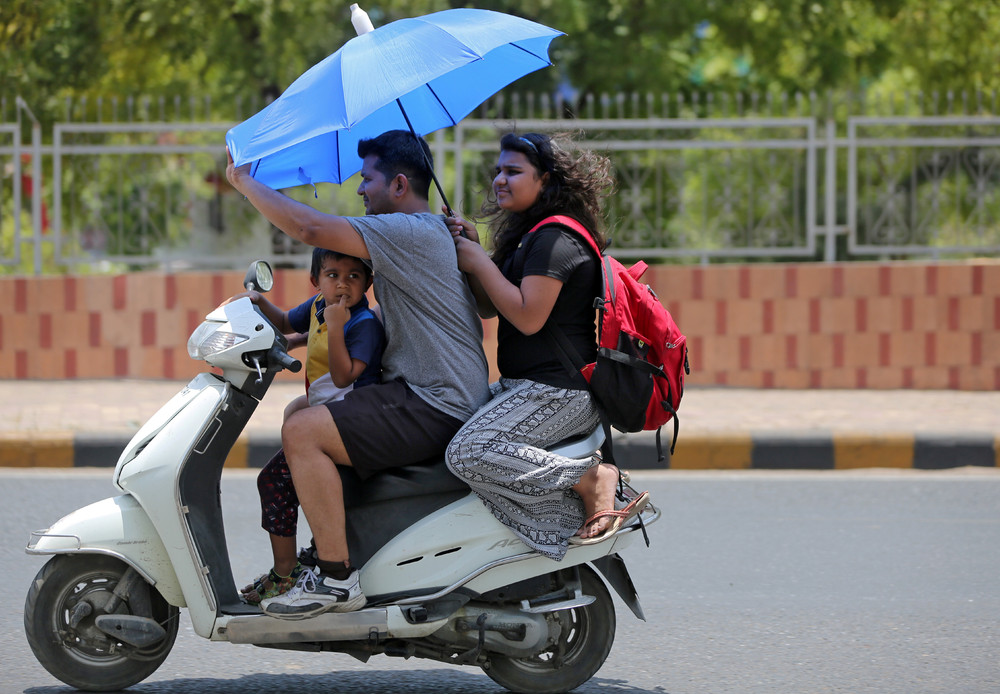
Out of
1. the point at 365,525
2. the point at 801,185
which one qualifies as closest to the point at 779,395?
the point at 801,185

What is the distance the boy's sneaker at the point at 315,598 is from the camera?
3.25 meters

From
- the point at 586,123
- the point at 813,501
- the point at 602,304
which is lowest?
the point at 813,501

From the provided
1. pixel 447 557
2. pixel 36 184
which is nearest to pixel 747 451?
pixel 447 557

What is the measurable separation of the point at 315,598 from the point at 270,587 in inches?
9.0

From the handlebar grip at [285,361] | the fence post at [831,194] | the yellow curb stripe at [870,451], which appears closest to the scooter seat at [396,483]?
the handlebar grip at [285,361]

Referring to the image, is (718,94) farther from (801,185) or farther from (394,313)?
(394,313)

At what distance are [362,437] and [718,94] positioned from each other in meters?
10.5

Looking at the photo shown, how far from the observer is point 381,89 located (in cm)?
322

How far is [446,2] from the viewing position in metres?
11.2

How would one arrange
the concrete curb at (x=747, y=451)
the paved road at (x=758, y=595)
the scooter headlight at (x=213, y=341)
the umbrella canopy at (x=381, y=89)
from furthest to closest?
the concrete curb at (x=747, y=451)
the paved road at (x=758, y=595)
the scooter headlight at (x=213, y=341)
the umbrella canopy at (x=381, y=89)

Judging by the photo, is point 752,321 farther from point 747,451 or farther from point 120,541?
point 120,541

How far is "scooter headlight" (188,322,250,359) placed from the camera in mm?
3354

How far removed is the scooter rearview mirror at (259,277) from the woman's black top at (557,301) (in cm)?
65

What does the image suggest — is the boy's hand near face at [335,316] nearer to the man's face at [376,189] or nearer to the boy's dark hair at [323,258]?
the boy's dark hair at [323,258]
